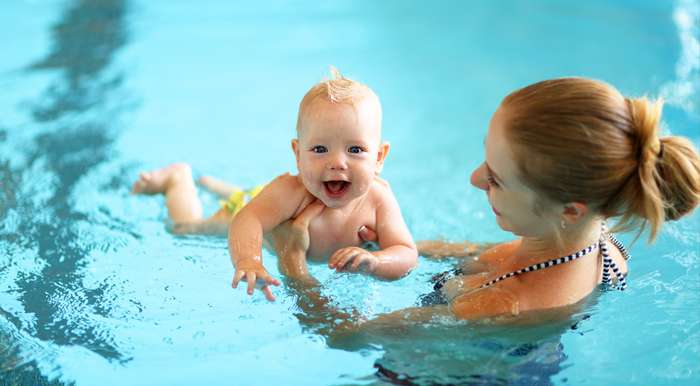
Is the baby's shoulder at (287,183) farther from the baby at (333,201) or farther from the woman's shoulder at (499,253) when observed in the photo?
the woman's shoulder at (499,253)

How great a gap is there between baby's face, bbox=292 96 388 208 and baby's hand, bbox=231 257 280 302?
0.32 meters

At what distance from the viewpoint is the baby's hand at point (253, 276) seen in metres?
2.05

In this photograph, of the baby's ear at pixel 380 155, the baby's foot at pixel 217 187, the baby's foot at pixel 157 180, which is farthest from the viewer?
the baby's foot at pixel 217 187

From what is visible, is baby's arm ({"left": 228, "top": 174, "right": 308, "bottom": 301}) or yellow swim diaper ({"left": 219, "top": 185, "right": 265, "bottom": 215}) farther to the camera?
yellow swim diaper ({"left": 219, "top": 185, "right": 265, "bottom": 215})

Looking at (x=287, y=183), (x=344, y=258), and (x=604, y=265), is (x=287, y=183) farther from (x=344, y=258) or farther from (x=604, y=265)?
(x=604, y=265)

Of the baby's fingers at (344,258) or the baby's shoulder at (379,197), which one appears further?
the baby's shoulder at (379,197)

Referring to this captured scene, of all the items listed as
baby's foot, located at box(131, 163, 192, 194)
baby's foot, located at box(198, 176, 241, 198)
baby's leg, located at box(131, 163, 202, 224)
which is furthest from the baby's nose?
baby's foot, located at box(198, 176, 241, 198)

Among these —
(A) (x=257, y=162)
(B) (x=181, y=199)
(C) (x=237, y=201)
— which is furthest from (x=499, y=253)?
(A) (x=257, y=162)

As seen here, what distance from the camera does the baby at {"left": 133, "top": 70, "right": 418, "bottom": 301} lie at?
2.22m

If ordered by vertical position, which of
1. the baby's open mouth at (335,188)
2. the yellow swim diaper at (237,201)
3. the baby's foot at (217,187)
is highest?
the baby's open mouth at (335,188)

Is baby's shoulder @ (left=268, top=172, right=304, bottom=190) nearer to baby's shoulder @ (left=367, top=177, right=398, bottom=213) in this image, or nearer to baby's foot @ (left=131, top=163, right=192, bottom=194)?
baby's shoulder @ (left=367, top=177, right=398, bottom=213)

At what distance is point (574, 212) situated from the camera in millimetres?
1925

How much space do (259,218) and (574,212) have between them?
906 mm

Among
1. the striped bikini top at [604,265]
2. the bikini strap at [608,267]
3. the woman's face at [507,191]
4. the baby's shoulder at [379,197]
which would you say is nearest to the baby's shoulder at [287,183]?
the baby's shoulder at [379,197]
